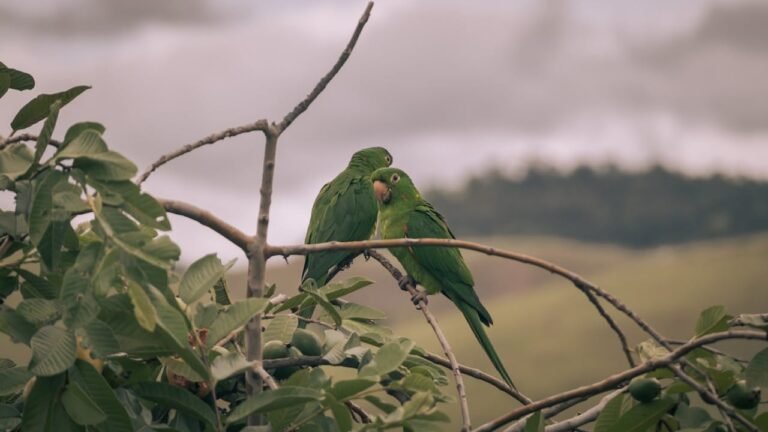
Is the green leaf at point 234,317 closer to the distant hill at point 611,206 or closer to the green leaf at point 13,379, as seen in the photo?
the green leaf at point 13,379

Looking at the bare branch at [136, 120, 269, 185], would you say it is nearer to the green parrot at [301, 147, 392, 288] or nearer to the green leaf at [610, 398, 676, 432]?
the green leaf at [610, 398, 676, 432]

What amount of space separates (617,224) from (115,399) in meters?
98.6

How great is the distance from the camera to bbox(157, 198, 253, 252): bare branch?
5.85 feet

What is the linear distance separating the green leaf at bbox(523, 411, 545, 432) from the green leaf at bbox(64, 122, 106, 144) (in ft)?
3.42

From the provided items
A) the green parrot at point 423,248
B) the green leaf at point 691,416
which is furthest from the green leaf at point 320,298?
the green parrot at point 423,248

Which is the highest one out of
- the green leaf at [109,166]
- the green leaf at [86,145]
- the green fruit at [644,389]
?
the green leaf at [86,145]

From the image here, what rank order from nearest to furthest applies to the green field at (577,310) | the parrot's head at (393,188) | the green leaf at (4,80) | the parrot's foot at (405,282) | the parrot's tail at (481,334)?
the green leaf at (4,80), the parrot's tail at (481,334), the parrot's foot at (405,282), the parrot's head at (393,188), the green field at (577,310)

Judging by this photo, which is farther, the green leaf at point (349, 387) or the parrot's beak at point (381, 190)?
the parrot's beak at point (381, 190)

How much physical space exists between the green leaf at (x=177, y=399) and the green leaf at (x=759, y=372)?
1101 mm

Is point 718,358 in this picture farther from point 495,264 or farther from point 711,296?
point 495,264

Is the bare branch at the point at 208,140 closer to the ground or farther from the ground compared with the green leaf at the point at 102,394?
farther from the ground

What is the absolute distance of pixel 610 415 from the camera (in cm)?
190

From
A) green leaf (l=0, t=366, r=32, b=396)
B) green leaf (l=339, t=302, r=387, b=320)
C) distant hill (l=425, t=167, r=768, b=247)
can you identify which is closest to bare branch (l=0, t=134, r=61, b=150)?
green leaf (l=0, t=366, r=32, b=396)

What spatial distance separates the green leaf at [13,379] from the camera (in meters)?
1.81
